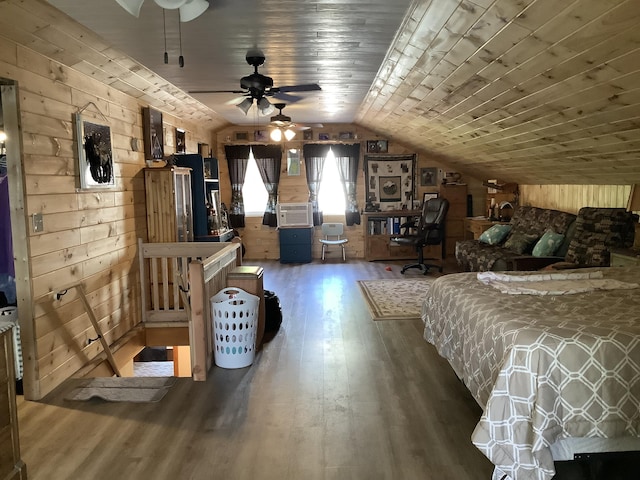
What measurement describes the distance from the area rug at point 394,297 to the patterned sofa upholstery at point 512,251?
63cm

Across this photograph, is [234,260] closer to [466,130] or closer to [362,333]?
[362,333]

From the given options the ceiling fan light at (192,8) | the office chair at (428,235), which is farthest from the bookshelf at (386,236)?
the ceiling fan light at (192,8)

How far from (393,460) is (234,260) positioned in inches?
107

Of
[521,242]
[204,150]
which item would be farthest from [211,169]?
[521,242]

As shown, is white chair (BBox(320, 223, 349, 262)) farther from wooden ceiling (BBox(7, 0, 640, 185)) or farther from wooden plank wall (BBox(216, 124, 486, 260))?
wooden ceiling (BBox(7, 0, 640, 185))

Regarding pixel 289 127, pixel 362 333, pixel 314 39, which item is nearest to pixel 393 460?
pixel 362 333

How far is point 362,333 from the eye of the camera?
4.48 m

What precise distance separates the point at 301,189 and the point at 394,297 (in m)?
3.52

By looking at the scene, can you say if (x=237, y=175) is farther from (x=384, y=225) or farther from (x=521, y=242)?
(x=521, y=242)

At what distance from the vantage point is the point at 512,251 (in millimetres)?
5777

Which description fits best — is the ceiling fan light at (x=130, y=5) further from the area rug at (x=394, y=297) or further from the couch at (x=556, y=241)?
the couch at (x=556, y=241)

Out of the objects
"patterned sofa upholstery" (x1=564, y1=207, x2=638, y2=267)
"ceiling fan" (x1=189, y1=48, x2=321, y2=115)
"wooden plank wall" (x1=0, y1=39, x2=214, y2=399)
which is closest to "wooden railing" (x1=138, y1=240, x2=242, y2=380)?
"wooden plank wall" (x1=0, y1=39, x2=214, y2=399)

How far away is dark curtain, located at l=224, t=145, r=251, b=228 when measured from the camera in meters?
8.56

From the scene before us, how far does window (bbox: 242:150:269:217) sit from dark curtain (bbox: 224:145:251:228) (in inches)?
4.9
